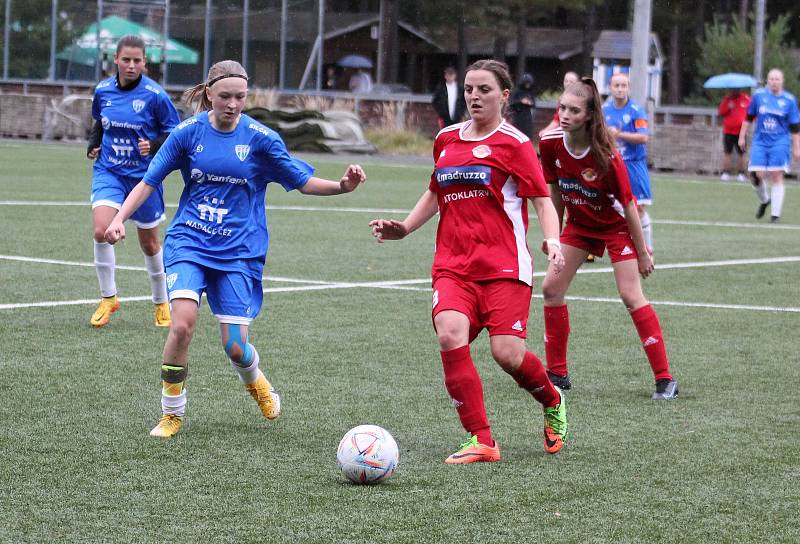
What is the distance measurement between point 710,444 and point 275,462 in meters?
2.13

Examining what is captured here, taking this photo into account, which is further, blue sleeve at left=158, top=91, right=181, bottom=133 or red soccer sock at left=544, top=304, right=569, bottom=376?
blue sleeve at left=158, top=91, right=181, bottom=133

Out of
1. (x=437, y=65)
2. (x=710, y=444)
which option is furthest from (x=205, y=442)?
(x=437, y=65)

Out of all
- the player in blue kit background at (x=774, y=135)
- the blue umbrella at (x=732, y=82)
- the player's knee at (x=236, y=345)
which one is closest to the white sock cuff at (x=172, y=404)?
the player's knee at (x=236, y=345)

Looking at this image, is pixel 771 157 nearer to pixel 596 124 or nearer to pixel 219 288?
pixel 596 124

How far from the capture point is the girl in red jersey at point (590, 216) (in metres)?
7.38

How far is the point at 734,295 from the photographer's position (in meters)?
12.1

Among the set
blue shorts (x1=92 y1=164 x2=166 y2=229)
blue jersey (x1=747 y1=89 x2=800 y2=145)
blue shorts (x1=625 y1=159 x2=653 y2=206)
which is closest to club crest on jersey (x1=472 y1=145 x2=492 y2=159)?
blue shorts (x1=92 y1=164 x2=166 y2=229)

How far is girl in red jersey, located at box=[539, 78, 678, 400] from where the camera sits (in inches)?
291

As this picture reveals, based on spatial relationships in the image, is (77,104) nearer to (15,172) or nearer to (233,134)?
(15,172)

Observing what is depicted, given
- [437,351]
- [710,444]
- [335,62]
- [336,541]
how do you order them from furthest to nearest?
[335,62], [437,351], [710,444], [336,541]

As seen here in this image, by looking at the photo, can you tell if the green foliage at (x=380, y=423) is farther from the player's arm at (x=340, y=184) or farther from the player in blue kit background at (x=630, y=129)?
the player's arm at (x=340, y=184)

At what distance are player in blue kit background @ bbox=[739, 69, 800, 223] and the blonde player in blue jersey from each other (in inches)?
556

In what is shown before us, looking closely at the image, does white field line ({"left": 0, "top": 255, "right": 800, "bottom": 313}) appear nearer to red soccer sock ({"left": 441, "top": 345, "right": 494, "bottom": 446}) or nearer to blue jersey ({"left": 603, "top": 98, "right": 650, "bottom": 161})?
blue jersey ({"left": 603, "top": 98, "right": 650, "bottom": 161})

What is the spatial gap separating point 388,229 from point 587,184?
174cm
